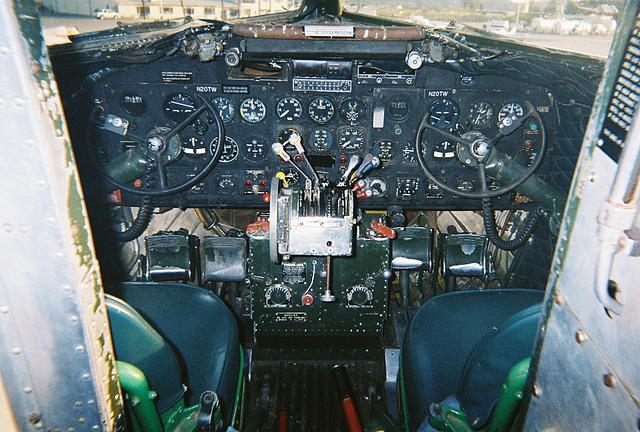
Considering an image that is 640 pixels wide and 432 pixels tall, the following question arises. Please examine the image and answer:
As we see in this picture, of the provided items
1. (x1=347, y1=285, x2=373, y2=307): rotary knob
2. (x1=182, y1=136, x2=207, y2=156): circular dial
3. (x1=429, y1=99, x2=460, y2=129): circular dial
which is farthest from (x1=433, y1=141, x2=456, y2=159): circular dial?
(x1=182, y1=136, x2=207, y2=156): circular dial

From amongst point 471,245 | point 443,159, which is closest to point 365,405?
point 471,245

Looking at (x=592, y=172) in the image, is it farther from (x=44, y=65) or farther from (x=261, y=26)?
(x=261, y=26)

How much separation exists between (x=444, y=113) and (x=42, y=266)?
2.95m

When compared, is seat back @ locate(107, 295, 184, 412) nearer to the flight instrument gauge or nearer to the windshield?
the windshield

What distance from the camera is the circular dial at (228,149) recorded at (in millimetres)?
3379

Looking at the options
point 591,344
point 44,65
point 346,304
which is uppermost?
point 44,65

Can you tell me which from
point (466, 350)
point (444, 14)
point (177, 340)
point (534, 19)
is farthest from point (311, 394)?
point (444, 14)

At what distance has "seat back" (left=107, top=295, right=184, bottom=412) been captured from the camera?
132 centimetres

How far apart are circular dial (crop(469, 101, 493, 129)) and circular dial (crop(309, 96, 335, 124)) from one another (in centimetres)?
98

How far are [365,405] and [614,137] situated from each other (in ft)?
7.78

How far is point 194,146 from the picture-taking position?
3361mm

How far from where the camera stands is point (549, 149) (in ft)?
11.1

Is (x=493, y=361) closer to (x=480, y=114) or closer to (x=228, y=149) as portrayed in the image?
(x=480, y=114)

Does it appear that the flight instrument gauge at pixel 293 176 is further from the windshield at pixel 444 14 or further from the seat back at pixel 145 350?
the seat back at pixel 145 350
